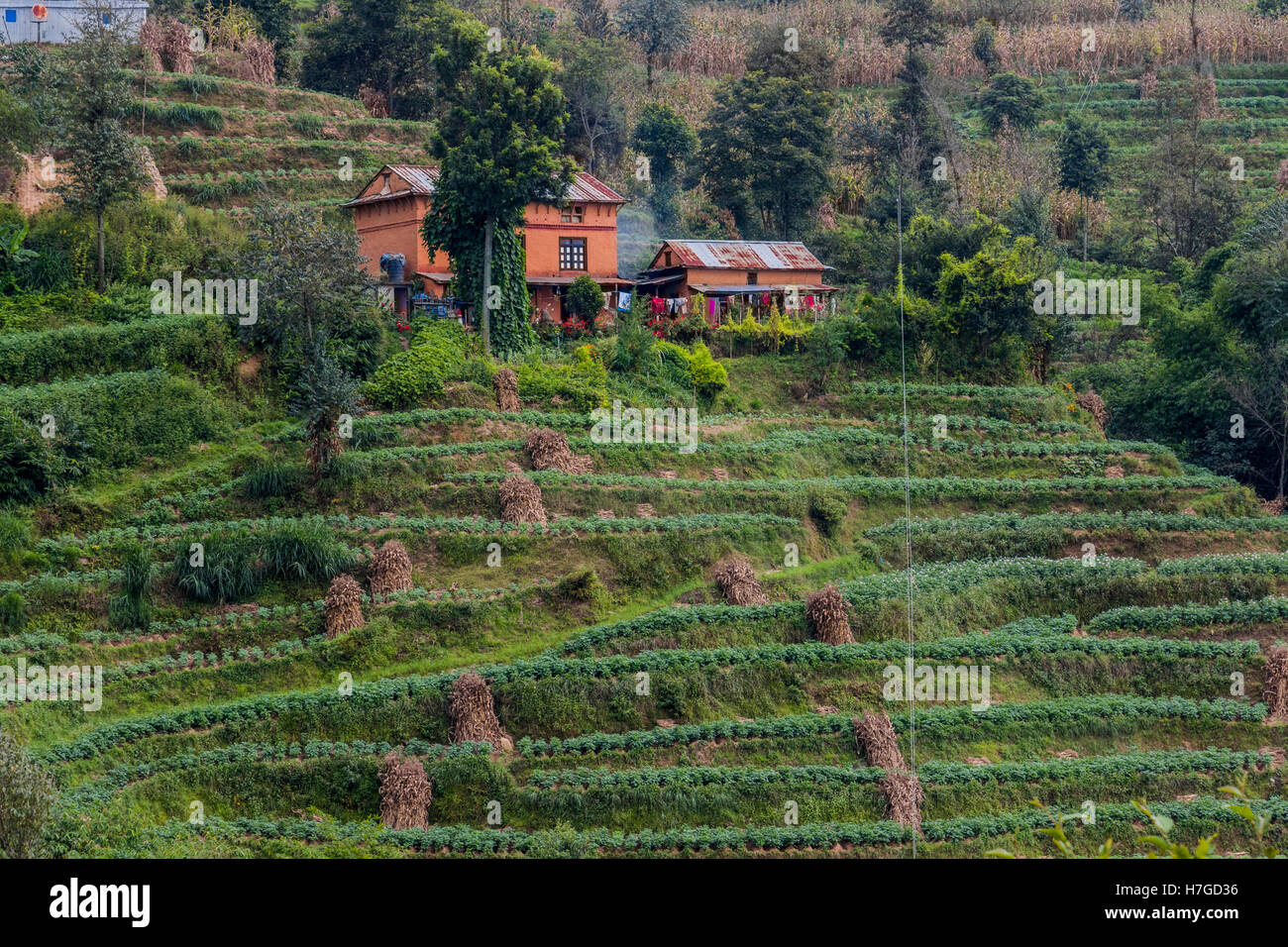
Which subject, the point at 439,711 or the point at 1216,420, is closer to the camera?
the point at 439,711

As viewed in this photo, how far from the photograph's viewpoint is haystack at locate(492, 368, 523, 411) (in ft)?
119

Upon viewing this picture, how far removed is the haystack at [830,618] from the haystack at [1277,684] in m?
9.18

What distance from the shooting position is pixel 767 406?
4122 cm

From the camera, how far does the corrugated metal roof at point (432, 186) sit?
44.7m

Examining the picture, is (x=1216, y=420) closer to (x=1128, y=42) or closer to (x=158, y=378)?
(x=158, y=378)

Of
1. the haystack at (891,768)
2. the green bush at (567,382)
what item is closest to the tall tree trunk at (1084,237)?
the green bush at (567,382)

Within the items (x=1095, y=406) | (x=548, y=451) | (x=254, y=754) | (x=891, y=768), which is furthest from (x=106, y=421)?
(x=1095, y=406)

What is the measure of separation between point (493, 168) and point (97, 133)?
32.7ft

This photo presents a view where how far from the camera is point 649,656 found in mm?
28594

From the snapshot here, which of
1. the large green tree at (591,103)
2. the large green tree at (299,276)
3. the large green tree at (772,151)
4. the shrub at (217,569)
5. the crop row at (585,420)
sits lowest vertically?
the shrub at (217,569)

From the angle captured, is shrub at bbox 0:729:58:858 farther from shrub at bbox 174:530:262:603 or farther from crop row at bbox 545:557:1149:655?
crop row at bbox 545:557:1149:655

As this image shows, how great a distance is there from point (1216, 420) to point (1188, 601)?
987 centimetres

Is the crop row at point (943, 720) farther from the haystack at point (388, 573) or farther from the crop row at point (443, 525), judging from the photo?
the crop row at point (443, 525)
